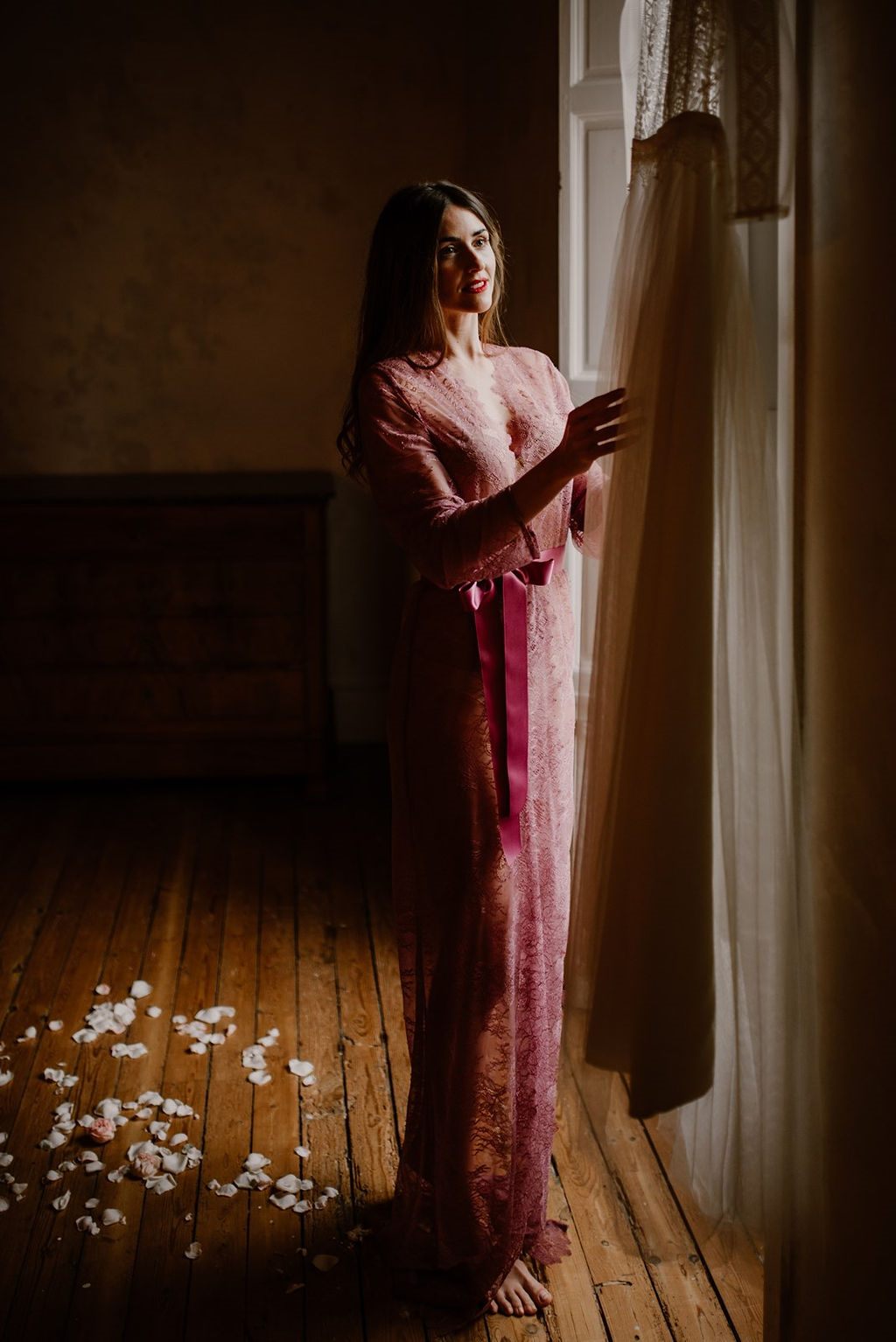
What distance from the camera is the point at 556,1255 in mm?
1952

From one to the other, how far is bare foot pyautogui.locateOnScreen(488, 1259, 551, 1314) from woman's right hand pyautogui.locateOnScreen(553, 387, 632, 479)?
3.88 feet

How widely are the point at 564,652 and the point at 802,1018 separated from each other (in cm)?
66

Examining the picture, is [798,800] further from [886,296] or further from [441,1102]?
[441,1102]

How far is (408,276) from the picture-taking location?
1.72 m

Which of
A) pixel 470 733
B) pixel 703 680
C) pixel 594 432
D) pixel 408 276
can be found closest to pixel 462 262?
pixel 408 276

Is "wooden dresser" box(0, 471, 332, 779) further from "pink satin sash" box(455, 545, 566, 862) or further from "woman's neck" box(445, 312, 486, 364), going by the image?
"pink satin sash" box(455, 545, 566, 862)

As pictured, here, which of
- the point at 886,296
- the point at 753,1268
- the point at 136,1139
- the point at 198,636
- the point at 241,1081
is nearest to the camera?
the point at 886,296

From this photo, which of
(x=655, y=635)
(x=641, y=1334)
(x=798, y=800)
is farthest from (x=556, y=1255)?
(x=655, y=635)

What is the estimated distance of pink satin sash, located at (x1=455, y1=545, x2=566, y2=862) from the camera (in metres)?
1.71

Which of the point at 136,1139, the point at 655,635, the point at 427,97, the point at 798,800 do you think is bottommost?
the point at 136,1139

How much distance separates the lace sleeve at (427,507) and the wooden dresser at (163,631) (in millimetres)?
2229

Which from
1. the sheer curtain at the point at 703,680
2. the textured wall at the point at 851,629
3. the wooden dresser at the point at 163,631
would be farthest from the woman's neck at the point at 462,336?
the wooden dresser at the point at 163,631

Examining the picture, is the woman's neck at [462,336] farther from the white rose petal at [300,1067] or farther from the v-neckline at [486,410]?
the white rose petal at [300,1067]

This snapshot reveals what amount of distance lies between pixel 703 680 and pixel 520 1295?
1102mm
